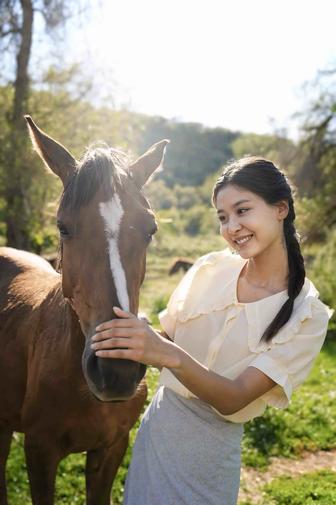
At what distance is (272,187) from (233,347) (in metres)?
0.71

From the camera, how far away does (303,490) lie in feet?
13.1

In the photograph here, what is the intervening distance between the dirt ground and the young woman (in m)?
2.61

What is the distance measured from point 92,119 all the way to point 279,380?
12.1m

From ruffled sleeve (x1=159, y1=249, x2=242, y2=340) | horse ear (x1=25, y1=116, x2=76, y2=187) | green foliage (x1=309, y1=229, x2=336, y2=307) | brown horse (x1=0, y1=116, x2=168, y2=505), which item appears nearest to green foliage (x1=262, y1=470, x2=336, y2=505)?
brown horse (x1=0, y1=116, x2=168, y2=505)

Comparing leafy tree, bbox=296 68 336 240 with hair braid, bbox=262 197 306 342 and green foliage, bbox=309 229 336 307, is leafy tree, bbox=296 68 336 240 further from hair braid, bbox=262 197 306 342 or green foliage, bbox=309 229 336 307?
hair braid, bbox=262 197 306 342

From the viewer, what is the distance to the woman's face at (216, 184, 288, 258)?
1922 millimetres

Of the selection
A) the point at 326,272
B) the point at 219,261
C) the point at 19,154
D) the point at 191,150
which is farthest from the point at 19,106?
the point at 191,150

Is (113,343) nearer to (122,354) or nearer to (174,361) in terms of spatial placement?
(122,354)

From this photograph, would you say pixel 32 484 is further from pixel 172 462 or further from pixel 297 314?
pixel 297 314

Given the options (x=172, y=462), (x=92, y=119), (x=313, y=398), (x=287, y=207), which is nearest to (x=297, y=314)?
(x=287, y=207)

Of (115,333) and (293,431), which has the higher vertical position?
(115,333)

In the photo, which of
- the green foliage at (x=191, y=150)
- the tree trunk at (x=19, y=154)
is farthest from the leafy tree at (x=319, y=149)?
the green foliage at (x=191, y=150)

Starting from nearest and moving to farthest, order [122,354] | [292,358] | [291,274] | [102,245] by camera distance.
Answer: [122,354] < [292,358] < [102,245] < [291,274]

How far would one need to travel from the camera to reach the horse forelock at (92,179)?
1978 mm
